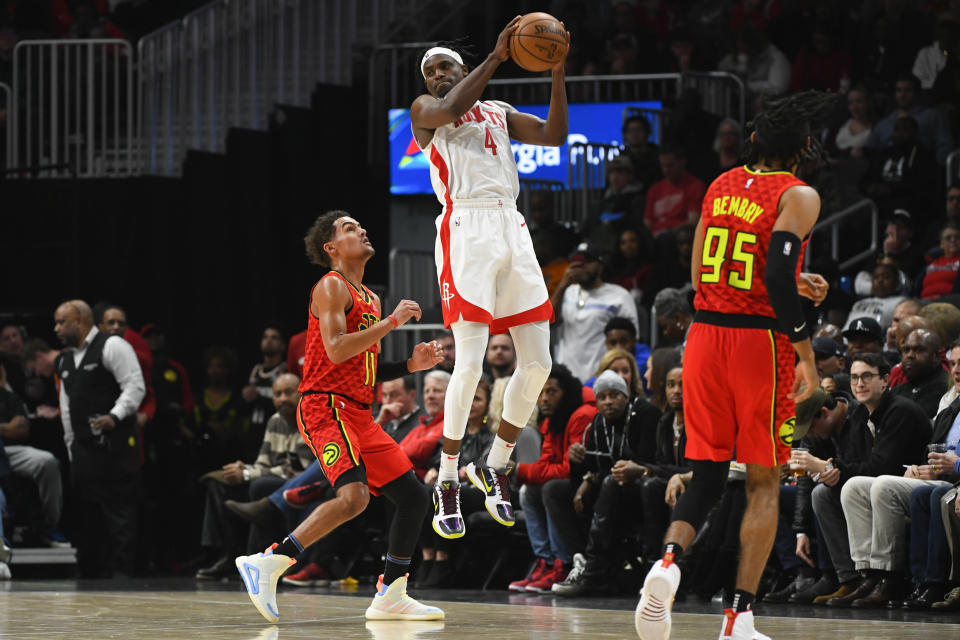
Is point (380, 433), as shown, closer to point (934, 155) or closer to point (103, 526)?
point (103, 526)

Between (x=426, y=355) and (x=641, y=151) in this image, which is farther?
(x=641, y=151)

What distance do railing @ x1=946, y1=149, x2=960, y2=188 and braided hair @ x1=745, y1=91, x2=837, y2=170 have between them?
6526 millimetres

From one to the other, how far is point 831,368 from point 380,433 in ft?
11.5

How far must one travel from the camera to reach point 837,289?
11.8 meters

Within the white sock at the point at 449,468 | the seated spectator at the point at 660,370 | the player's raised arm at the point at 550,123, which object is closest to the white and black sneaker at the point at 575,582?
the seated spectator at the point at 660,370

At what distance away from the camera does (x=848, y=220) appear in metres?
13.3

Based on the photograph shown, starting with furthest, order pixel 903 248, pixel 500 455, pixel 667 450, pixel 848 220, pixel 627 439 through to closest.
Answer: pixel 848 220 → pixel 903 248 → pixel 627 439 → pixel 667 450 → pixel 500 455

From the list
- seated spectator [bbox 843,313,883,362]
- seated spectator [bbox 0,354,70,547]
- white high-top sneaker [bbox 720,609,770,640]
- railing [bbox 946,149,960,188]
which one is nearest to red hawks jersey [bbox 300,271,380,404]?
white high-top sneaker [bbox 720,609,770,640]

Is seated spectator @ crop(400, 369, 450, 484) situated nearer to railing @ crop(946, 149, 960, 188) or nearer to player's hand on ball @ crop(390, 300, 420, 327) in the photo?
player's hand on ball @ crop(390, 300, 420, 327)

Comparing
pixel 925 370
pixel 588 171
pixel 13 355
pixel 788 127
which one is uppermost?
pixel 588 171

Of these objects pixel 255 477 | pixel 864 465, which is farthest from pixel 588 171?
pixel 864 465

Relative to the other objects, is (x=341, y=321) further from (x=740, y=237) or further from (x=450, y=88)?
(x=740, y=237)

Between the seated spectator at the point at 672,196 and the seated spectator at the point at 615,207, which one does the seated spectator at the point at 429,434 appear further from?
the seated spectator at the point at 672,196

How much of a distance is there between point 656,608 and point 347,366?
250cm
